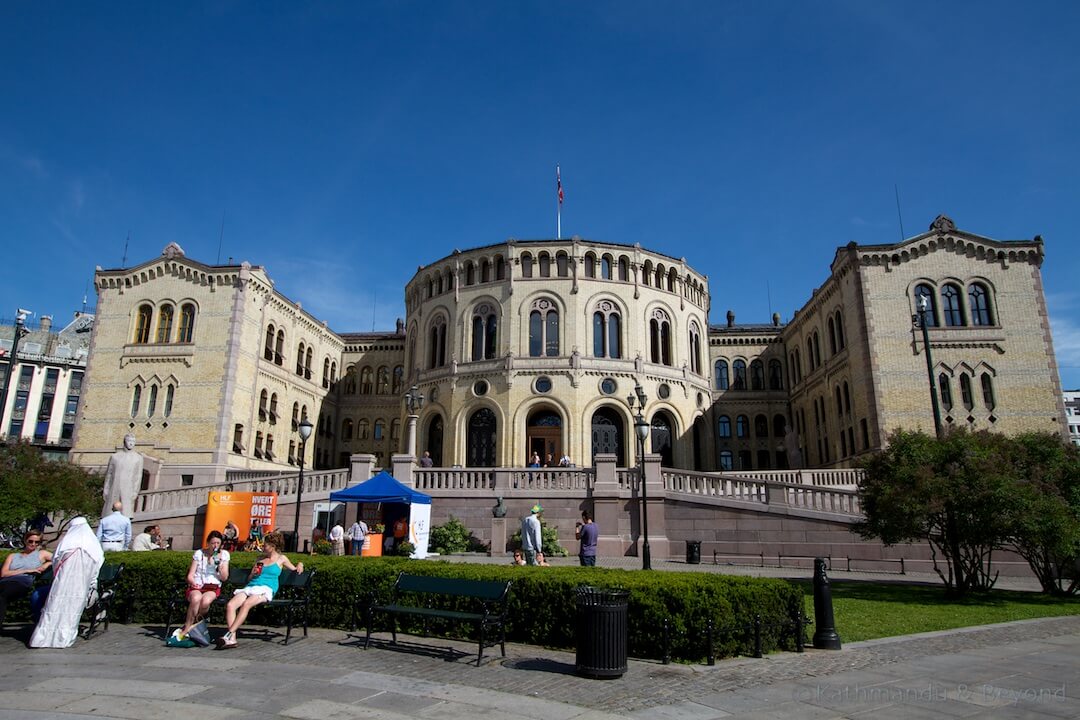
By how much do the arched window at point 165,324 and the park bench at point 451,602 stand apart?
115 ft

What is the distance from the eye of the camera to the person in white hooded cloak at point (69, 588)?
979cm

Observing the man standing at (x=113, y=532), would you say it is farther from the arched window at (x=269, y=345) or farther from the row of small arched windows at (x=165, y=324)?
the arched window at (x=269, y=345)

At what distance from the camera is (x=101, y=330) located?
40.4 m

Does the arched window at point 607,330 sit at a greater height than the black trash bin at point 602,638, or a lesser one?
greater

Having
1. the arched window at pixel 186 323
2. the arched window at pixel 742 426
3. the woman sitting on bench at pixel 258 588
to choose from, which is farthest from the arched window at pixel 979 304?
the arched window at pixel 186 323

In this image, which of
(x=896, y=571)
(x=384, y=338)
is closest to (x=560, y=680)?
(x=896, y=571)

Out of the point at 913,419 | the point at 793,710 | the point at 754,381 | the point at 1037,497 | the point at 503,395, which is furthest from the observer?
the point at 754,381

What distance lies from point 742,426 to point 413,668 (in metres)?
43.8

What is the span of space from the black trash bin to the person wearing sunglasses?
9.00 metres

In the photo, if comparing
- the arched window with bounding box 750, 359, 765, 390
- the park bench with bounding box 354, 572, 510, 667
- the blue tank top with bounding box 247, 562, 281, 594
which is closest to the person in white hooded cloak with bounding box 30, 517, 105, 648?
the blue tank top with bounding box 247, 562, 281, 594

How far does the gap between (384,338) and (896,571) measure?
41264 millimetres

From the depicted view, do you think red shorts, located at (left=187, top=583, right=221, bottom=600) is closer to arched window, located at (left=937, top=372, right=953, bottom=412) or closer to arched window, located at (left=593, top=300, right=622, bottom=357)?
arched window, located at (left=593, top=300, right=622, bottom=357)

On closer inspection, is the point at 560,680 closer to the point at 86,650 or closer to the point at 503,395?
the point at 86,650

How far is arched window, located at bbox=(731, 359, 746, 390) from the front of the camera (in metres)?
50.3
